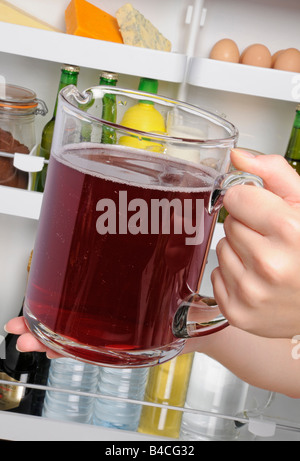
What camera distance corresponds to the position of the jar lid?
96cm

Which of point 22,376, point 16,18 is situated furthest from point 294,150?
point 22,376

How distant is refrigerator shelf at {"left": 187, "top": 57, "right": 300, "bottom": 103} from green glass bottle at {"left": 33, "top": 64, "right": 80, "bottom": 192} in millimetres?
214

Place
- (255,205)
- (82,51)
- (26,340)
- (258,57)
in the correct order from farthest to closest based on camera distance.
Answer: (258,57) < (82,51) < (26,340) < (255,205)

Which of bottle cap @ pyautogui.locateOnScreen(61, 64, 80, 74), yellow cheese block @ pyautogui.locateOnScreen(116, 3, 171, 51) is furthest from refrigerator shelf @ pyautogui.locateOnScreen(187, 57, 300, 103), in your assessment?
bottle cap @ pyautogui.locateOnScreen(61, 64, 80, 74)

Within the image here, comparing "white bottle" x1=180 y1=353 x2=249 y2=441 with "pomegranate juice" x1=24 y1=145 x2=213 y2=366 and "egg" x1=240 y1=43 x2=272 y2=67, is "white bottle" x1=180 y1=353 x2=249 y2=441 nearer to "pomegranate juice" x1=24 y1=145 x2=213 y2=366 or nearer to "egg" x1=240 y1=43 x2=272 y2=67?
"egg" x1=240 y1=43 x2=272 y2=67

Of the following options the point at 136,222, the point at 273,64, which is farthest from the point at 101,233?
the point at 273,64

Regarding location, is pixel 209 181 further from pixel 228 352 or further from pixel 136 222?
pixel 228 352

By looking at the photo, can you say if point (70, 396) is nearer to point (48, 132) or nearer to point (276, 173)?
point (48, 132)

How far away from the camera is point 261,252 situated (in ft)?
1.28

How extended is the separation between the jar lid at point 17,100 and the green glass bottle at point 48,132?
0.20 ft

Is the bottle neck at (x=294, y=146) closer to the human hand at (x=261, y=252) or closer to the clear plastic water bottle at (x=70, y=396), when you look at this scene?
the clear plastic water bottle at (x=70, y=396)

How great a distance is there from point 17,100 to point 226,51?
37cm

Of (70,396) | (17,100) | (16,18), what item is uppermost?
(16,18)

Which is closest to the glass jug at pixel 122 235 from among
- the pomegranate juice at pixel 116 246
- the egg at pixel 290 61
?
the pomegranate juice at pixel 116 246
